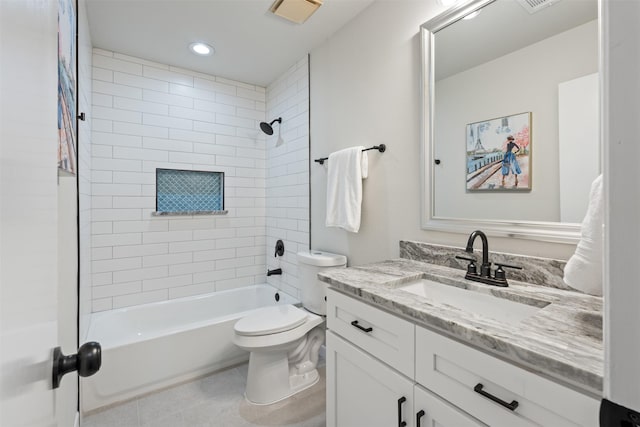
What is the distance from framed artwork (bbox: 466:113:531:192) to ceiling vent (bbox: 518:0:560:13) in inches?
16.3

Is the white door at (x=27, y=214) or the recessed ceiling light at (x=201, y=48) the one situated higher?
the recessed ceiling light at (x=201, y=48)

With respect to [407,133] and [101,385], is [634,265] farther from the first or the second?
[101,385]

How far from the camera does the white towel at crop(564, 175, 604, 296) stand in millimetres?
774

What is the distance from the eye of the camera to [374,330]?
43.3 inches

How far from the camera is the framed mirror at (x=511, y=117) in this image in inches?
43.2

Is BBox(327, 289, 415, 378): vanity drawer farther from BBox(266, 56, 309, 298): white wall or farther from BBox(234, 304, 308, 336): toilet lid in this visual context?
BBox(266, 56, 309, 298): white wall

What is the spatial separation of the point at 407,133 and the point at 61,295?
5.76 ft

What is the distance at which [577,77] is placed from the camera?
3.58 ft

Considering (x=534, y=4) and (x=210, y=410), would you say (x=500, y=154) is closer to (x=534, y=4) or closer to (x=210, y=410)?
(x=534, y=4)

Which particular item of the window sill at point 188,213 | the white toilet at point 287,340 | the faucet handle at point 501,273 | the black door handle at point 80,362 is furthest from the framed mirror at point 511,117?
the window sill at point 188,213

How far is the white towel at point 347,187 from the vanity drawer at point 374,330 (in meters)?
0.72

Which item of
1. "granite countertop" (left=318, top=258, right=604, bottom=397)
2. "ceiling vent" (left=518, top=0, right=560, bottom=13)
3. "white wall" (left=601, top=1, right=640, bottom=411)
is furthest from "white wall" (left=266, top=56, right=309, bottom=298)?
"white wall" (left=601, top=1, right=640, bottom=411)

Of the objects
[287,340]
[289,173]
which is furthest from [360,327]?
[289,173]

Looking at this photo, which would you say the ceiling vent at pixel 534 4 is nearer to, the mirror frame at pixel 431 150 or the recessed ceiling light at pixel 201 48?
the mirror frame at pixel 431 150
